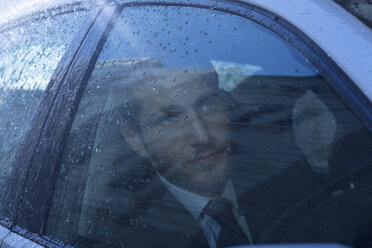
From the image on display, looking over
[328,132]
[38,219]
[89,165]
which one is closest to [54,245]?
[38,219]

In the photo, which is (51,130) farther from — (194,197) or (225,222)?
(225,222)

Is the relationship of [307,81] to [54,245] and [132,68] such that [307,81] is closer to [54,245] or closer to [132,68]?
[132,68]

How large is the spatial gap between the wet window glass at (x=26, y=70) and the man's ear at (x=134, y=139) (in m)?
0.66

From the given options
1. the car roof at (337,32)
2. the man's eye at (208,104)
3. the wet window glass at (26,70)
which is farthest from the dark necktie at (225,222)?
the wet window glass at (26,70)

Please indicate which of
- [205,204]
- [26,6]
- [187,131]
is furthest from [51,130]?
[26,6]

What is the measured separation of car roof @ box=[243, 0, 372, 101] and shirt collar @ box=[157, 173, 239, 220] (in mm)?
446

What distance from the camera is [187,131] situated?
129 centimetres

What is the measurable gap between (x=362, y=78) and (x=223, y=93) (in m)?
0.41

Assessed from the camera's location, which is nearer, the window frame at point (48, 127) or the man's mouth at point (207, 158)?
the man's mouth at point (207, 158)

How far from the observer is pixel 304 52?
3.74 feet

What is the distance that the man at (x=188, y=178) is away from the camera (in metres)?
1.09

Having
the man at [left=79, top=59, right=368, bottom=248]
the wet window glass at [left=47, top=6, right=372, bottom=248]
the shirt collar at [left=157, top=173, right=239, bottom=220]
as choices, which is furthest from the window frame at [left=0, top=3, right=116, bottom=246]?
the shirt collar at [left=157, top=173, right=239, bottom=220]

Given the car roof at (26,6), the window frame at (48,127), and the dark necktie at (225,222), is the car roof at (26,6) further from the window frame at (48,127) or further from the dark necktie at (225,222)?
the dark necktie at (225,222)

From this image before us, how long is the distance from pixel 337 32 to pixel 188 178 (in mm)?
594
